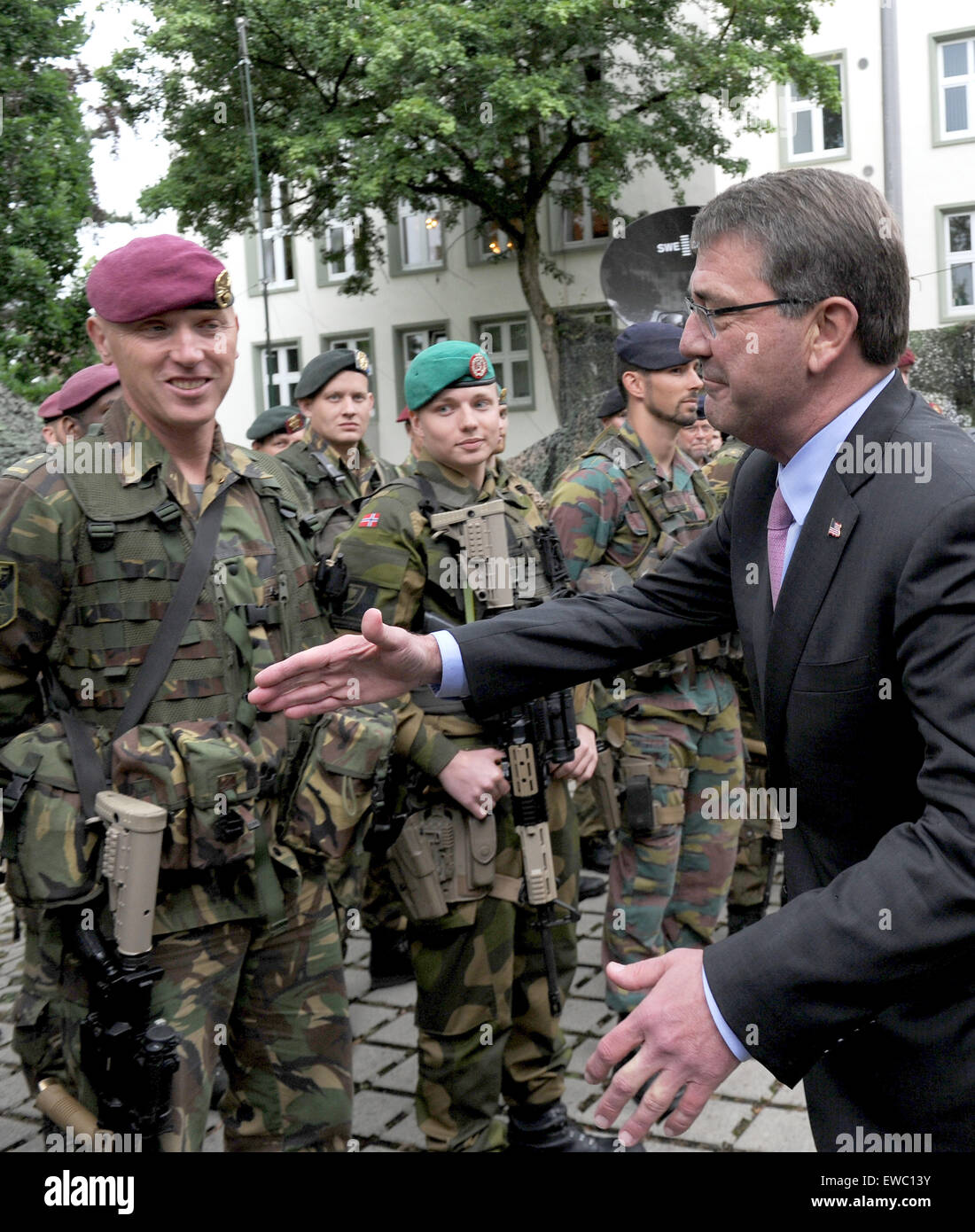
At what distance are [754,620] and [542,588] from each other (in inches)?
75.9

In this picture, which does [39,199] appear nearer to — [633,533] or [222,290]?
[633,533]

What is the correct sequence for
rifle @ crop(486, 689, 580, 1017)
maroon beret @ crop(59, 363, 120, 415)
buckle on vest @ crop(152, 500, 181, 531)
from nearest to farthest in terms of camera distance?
buckle on vest @ crop(152, 500, 181, 531), rifle @ crop(486, 689, 580, 1017), maroon beret @ crop(59, 363, 120, 415)

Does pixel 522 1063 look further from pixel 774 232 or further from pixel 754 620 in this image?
pixel 774 232

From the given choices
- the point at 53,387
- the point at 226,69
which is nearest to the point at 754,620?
the point at 53,387

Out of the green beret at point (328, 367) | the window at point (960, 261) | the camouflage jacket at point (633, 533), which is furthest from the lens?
the window at point (960, 261)

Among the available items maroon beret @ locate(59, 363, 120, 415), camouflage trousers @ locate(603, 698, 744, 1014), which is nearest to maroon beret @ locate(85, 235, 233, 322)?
maroon beret @ locate(59, 363, 120, 415)

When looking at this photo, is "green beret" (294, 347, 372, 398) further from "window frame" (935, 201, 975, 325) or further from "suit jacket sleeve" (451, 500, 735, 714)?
"window frame" (935, 201, 975, 325)

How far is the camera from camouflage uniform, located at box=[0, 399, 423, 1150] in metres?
2.80

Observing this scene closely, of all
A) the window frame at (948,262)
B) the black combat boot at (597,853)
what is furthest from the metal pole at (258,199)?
the window frame at (948,262)

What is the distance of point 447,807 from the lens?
382 cm

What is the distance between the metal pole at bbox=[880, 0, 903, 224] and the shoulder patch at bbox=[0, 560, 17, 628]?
10.8m

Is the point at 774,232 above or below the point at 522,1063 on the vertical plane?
above

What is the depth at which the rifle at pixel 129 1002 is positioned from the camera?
8.82ft

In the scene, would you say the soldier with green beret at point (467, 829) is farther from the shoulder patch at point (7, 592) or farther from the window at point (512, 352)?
the window at point (512, 352)
